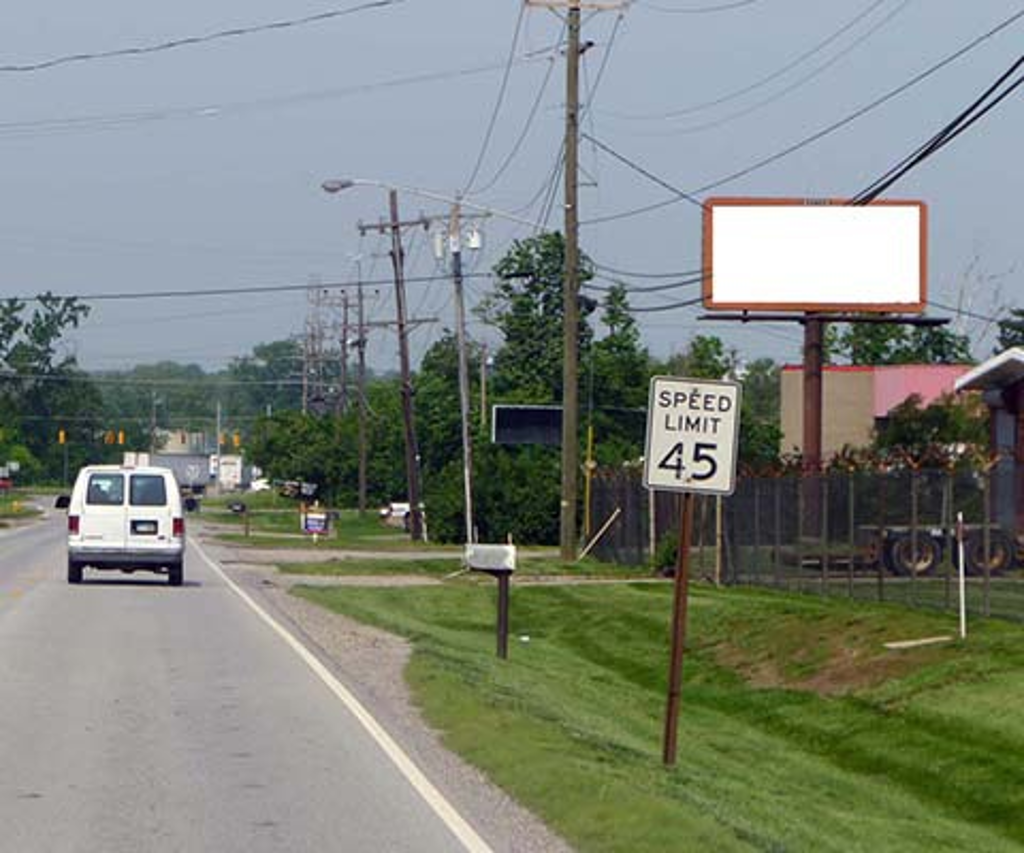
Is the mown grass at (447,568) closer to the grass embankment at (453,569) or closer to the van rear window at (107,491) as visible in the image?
the grass embankment at (453,569)

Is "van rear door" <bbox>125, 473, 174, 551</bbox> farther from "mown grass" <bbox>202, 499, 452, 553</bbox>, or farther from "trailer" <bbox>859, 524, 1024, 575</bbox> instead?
"mown grass" <bbox>202, 499, 452, 553</bbox>

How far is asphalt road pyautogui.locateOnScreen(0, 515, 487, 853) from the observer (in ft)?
37.8

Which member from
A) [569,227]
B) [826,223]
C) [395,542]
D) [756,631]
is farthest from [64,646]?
[395,542]

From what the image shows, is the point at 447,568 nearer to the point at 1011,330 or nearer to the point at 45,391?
the point at 1011,330

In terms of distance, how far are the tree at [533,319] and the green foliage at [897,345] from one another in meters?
14.1

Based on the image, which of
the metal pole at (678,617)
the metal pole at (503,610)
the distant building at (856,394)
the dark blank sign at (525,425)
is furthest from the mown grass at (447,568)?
the metal pole at (678,617)

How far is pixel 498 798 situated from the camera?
13117 millimetres

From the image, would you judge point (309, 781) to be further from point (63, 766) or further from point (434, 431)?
point (434, 431)

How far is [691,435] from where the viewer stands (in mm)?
14867

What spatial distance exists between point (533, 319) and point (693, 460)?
85490 mm

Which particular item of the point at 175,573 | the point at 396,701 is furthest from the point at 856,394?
the point at 396,701

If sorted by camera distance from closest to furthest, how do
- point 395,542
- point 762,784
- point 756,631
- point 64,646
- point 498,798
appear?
point 498,798 → point 762,784 → point 64,646 → point 756,631 → point 395,542

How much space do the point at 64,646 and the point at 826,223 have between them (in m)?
32.5

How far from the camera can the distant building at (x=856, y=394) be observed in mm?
77812
